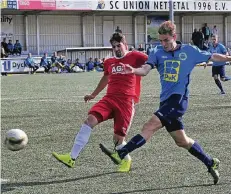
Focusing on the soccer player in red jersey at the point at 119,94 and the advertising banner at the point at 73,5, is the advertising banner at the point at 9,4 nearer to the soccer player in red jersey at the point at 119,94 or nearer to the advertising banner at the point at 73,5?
the advertising banner at the point at 73,5

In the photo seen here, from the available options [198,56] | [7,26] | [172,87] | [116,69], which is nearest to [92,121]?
[116,69]

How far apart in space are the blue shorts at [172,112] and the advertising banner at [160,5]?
39830 millimetres

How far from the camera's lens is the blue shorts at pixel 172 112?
6.73m

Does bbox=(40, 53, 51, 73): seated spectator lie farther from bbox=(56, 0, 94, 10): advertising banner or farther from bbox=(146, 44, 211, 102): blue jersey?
bbox=(146, 44, 211, 102): blue jersey

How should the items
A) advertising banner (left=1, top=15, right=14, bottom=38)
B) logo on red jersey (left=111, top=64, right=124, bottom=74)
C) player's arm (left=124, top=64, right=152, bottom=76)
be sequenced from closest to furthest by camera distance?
1. player's arm (left=124, top=64, right=152, bottom=76)
2. logo on red jersey (left=111, top=64, right=124, bottom=74)
3. advertising banner (left=1, top=15, right=14, bottom=38)

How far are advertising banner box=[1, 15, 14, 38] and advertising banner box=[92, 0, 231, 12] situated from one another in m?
6.26

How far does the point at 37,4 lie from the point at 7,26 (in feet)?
9.74

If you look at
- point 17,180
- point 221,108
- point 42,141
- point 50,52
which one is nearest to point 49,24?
point 50,52

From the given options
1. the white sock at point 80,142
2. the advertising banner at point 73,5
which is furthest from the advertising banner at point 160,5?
the white sock at point 80,142

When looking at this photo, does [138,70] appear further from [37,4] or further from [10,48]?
[37,4]

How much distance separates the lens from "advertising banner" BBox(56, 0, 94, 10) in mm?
44656

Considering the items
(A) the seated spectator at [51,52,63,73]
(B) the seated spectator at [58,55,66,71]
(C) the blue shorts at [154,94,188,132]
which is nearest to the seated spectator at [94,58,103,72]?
(B) the seated spectator at [58,55,66,71]

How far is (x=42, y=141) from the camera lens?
33.1 ft

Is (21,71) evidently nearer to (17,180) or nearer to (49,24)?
(49,24)
